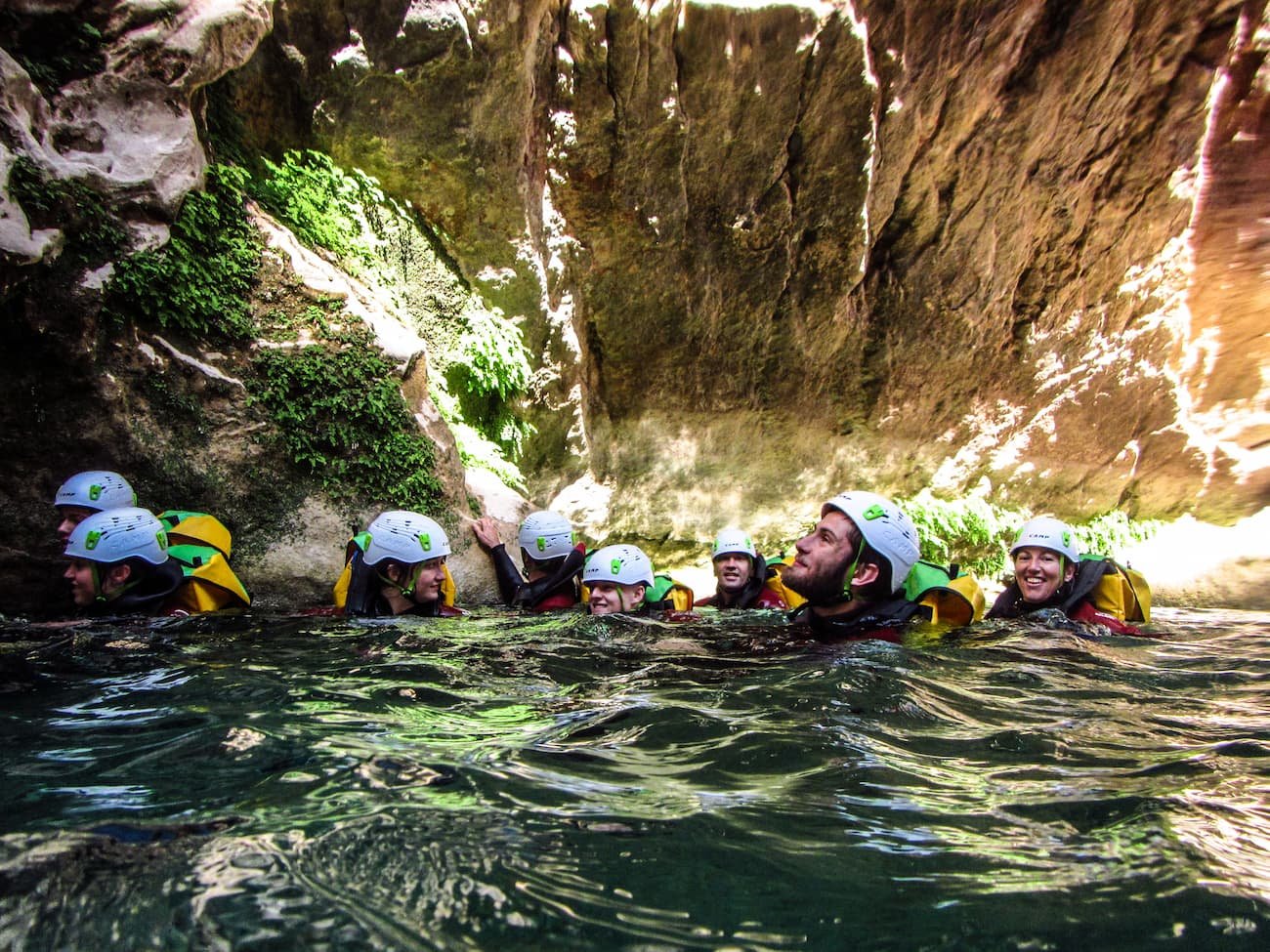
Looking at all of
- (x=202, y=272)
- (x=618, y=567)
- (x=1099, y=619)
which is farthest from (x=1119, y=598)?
(x=202, y=272)

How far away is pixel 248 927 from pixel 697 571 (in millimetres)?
12953

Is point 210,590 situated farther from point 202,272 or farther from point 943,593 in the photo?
point 943,593

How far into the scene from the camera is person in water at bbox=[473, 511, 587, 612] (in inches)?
331

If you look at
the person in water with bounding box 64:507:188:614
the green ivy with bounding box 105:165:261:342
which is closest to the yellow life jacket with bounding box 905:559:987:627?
the person in water with bounding box 64:507:188:614

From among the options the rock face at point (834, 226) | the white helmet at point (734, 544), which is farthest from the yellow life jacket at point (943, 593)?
the rock face at point (834, 226)

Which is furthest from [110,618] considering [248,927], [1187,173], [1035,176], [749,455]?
[1187,173]

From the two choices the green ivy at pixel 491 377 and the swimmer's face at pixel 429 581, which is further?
the green ivy at pixel 491 377

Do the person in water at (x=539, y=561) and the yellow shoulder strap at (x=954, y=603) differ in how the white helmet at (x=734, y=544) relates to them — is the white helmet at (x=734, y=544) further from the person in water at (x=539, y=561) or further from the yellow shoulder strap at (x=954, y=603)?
the yellow shoulder strap at (x=954, y=603)

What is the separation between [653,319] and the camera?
1379cm

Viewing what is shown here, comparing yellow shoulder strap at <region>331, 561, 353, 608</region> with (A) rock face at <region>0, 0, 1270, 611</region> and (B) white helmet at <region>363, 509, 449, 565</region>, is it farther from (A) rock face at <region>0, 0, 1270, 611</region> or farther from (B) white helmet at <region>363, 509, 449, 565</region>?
(A) rock face at <region>0, 0, 1270, 611</region>

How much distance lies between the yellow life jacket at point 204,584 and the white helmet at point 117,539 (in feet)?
0.87

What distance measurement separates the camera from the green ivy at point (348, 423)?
8.79 meters

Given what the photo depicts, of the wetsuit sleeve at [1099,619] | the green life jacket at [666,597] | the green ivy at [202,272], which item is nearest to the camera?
the wetsuit sleeve at [1099,619]

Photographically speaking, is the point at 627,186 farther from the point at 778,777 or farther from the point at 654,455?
the point at 778,777
